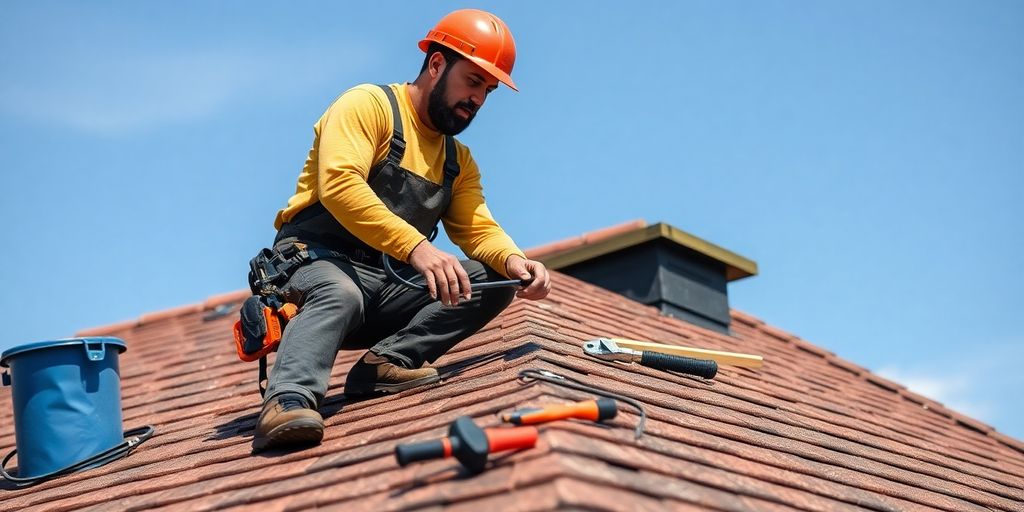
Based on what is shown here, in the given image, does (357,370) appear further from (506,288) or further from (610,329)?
(610,329)

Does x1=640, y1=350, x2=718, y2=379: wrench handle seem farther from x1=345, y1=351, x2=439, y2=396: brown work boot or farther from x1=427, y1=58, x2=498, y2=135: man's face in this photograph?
x1=427, y1=58, x2=498, y2=135: man's face

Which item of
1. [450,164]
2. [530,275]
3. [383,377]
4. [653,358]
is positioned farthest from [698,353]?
[383,377]

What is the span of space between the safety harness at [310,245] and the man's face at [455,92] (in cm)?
15

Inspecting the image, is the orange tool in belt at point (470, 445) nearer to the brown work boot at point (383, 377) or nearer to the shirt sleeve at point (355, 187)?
the shirt sleeve at point (355, 187)

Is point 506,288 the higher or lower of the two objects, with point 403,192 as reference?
lower

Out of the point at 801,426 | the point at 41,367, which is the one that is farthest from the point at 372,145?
the point at 801,426

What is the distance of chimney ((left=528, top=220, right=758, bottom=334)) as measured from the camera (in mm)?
7867

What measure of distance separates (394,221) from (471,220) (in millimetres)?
710

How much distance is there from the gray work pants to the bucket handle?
85cm

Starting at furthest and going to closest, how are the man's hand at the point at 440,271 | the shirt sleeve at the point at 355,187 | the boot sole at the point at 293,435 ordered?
1. the shirt sleeve at the point at 355,187
2. the man's hand at the point at 440,271
3. the boot sole at the point at 293,435

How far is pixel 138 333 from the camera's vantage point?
8.83 metres

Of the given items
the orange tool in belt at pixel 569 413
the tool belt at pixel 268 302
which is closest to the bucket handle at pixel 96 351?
the tool belt at pixel 268 302

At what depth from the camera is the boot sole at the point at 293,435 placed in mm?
3756

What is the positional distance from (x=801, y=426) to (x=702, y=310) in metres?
3.17
